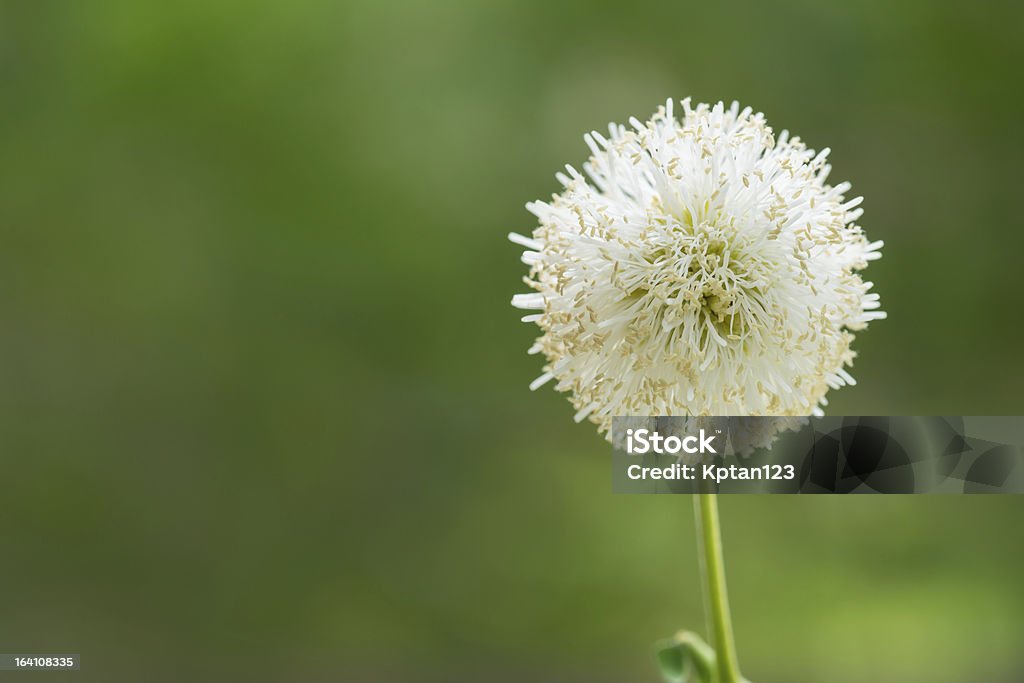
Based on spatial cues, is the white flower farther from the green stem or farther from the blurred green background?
the blurred green background

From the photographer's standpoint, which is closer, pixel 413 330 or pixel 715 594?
pixel 715 594

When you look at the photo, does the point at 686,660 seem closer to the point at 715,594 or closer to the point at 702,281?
the point at 715,594

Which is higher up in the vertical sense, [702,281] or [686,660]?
[702,281]

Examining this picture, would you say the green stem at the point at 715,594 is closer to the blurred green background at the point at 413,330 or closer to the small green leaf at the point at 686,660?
the small green leaf at the point at 686,660

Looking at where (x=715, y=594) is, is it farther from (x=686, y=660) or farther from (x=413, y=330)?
(x=413, y=330)

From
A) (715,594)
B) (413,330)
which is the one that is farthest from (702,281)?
(413,330)

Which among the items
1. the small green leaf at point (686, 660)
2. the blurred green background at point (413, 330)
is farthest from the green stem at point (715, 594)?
the blurred green background at point (413, 330)

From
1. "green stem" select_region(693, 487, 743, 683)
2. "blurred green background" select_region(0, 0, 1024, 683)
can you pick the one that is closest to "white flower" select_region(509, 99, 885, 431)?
"green stem" select_region(693, 487, 743, 683)
